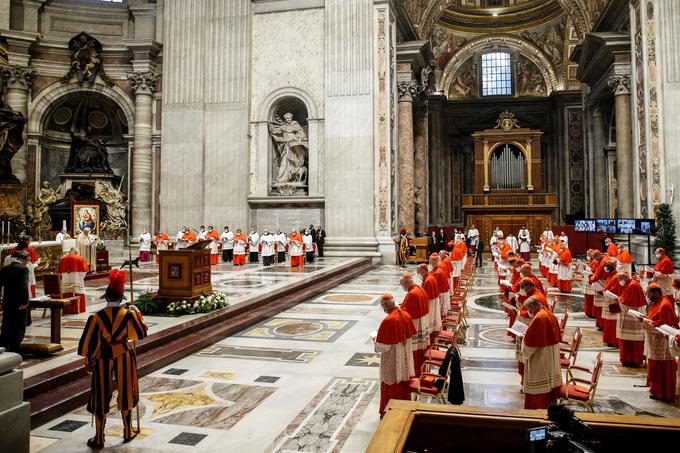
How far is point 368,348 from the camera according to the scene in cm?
701

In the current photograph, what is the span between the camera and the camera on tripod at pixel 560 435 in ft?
5.55

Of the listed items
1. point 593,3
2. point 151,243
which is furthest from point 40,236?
point 593,3

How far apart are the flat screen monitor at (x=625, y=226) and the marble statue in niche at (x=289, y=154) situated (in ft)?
37.4

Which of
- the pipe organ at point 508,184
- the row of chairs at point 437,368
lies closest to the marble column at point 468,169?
the pipe organ at point 508,184

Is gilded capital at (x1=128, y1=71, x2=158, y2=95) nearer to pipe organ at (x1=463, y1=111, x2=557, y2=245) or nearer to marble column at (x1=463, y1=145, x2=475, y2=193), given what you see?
pipe organ at (x1=463, y1=111, x2=557, y2=245)

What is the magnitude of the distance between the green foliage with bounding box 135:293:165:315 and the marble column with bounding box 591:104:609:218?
2425 centimetres

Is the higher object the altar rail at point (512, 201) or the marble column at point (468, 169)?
the marble column at point (468, 169)

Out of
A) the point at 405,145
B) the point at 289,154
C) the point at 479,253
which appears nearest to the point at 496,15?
the point at 405,145

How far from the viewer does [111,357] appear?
13.3 feet

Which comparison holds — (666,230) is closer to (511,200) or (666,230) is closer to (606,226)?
(606,226)

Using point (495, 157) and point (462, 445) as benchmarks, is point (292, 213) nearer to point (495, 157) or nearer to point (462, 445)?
point (495, 157)

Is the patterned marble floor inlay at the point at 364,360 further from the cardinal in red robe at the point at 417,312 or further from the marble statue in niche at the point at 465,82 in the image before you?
the marble statue in niche at the point at 465,82

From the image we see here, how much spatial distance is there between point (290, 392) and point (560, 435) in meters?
3.90

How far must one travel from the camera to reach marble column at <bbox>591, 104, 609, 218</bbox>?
25.8 metres
